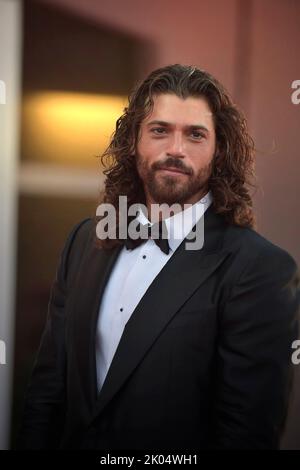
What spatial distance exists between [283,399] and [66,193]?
0.97m

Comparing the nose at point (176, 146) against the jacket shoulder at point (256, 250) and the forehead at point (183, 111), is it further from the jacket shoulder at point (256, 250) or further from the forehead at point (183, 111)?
the jacket shoulder at point (256, 250)

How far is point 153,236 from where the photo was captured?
162 centimetres

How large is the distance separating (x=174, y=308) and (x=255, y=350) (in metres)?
0.24

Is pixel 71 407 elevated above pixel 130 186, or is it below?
below

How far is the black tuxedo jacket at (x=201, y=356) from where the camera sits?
143 centimetres

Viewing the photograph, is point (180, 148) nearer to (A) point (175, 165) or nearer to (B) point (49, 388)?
(A) point (175, 165)

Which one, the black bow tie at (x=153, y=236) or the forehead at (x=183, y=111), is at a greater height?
the forehead at (x=183, y=111)

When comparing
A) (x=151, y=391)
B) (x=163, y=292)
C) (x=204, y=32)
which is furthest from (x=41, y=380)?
(x=204, y=32)

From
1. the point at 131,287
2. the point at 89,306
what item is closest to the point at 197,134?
the point at 131,287

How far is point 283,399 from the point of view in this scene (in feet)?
4.89

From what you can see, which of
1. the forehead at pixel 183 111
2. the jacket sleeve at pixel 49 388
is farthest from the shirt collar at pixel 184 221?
the jacket sleeve at pixel 49 388

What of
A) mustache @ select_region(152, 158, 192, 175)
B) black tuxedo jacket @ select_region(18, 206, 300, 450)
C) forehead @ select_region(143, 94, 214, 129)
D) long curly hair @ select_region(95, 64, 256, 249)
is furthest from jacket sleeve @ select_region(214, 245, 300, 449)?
forehead @ select_region(143, 94, 214, 129)

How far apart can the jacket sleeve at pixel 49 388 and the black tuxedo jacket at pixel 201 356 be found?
0.28 ft

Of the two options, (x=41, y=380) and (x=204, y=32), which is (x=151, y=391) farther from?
(x=204, y=32)
